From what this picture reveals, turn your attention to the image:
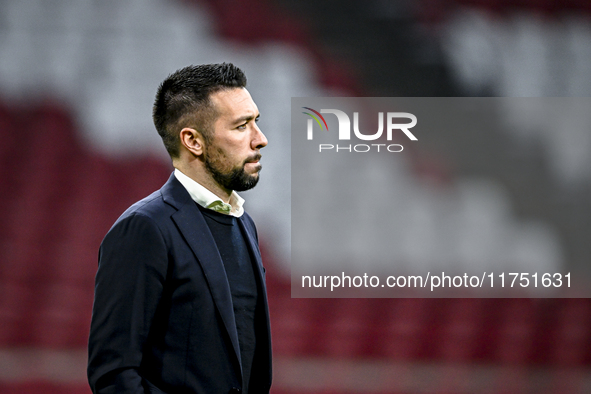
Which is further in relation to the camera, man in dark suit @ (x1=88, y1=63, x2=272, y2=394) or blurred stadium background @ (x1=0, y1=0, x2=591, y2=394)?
blurred stadium background @ (x1=0, y1=0, x2=591, y2=394)

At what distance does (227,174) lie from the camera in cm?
76

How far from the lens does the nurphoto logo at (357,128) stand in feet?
6.75

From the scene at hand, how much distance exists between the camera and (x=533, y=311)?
202 cm

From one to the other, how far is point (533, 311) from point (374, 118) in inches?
35.4

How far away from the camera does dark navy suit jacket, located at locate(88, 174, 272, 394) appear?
2.09ft

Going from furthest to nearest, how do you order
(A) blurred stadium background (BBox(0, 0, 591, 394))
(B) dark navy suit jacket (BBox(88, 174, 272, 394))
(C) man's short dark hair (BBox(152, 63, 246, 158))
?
1. (A) blurred stadium background (BBox(0, 0, 591, 394))
2. (C) man's short dark hair (BBox(152, 63, 246, 158))
3. (B) dark navy suit jacket (BBox(88, 174, 272, 394))

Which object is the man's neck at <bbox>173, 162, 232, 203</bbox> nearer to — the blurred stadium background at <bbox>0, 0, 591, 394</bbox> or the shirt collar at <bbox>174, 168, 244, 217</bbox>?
the shirt collar at <bbox>174, 168, 244, 217</bbox>

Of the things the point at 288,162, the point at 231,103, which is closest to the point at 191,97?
the point at 231,103

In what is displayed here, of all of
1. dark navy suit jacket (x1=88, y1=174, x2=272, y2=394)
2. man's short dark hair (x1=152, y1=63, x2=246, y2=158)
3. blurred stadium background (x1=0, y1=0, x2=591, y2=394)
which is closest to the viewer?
dark navy suit jacket (x1=88, y1=174, x2=272, y2=394)

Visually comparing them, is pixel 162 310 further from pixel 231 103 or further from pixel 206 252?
pixel 231 103

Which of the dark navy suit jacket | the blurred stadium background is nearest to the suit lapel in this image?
the dark navy suit jacket

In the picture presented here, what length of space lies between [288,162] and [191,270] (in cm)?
146

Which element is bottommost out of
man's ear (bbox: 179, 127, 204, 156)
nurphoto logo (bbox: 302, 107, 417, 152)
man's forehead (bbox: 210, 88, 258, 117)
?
man's ear (bbox: 179, 127, 204, 156)

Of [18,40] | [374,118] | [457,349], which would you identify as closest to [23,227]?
[18,40]
